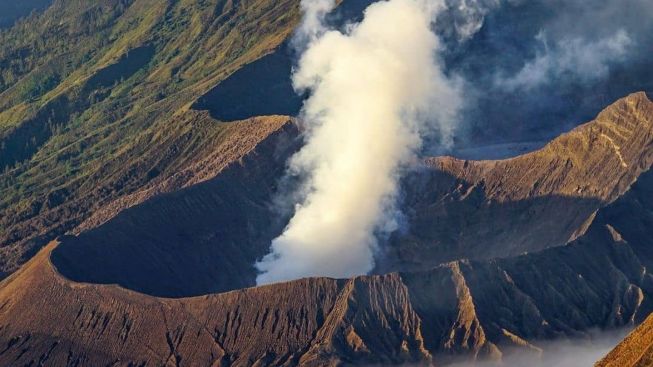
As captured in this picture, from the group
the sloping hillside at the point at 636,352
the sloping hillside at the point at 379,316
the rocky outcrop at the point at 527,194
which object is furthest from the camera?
the rocky outcrop at the point at 527,194

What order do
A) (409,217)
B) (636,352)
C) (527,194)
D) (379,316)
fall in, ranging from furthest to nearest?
1. (409,217)
2. (527,194)
3. (379,316)
4. (636,352)

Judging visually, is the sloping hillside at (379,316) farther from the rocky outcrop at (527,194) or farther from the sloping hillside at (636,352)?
the sloping hillside at (636,352)

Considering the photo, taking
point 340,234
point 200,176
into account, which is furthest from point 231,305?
Answer: point 200,176

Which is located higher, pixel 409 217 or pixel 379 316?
pixel 379 316

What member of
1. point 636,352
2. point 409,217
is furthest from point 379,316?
point 636,352

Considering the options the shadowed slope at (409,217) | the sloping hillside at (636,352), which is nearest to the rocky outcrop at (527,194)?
the shadowed slope at (409,217)

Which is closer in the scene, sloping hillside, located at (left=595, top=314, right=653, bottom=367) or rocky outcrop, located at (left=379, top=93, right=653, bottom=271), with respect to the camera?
sloping hillside, located at (left=595, top=314, right=653, bottom=367)

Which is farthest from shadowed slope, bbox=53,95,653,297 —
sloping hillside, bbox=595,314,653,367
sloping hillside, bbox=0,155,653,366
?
sloping hillside, bbox=595,314,653,367

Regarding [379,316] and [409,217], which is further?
[409,217]

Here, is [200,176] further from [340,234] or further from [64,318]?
[64,318]

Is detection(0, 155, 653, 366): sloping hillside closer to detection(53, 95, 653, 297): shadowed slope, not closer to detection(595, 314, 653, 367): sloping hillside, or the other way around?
detection(53, 95, 653, 297): shadowed slope

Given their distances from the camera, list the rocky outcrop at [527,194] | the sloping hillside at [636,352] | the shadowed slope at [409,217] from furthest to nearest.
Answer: the shadowed slope at [409,217] < the rocky outcrop at [527,194] < the sloping hillside at [636,352]

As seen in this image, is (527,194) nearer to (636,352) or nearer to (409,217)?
(409,217)
